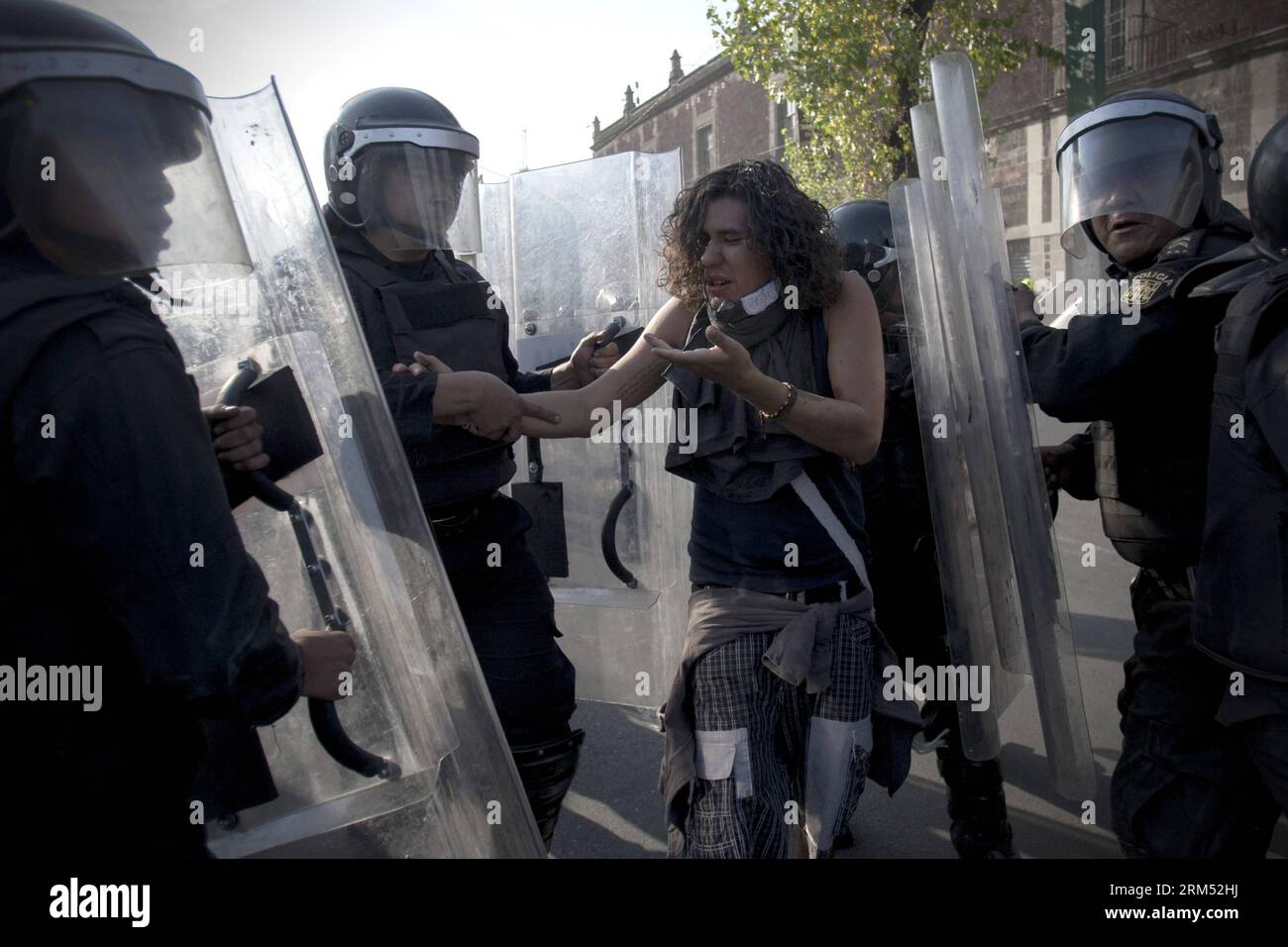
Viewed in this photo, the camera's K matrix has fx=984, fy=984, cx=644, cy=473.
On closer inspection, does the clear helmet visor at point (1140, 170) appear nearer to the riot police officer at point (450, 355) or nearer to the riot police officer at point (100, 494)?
the riot police officer at point (450, 355)

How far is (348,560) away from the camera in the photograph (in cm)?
173

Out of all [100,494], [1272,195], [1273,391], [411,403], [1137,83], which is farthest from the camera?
[1137,83]

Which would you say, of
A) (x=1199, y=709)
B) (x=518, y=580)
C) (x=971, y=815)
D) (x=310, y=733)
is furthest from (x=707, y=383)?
(x=971, y=815)

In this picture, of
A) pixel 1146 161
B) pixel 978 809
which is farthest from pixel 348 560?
pixel 1146 161

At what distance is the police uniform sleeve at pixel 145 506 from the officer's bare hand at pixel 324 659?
0.78 ft

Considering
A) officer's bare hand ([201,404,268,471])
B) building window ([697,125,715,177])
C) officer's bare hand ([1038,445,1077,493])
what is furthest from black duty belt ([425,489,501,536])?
building window ([697,125,715,177])

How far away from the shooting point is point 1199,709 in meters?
2.20

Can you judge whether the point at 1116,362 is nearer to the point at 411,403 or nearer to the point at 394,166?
the point at 411,403

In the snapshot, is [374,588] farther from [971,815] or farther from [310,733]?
[971,815]

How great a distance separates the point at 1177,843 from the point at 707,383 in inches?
56.5

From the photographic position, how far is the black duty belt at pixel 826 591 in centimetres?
217

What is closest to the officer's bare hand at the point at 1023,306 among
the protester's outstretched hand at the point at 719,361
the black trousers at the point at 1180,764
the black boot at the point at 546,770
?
the black trousers at the point at 1180,764

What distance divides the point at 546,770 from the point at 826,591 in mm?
886

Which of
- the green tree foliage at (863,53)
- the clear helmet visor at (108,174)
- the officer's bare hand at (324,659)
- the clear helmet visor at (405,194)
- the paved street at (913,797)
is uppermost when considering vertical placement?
the green tree foliage at (863,53)
